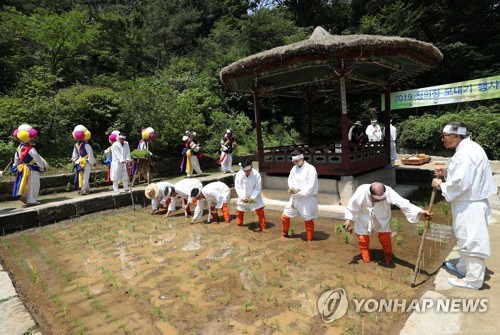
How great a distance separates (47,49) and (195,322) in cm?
1816

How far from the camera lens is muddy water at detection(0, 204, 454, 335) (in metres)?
3.35

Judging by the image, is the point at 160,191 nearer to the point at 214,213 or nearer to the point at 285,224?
the point at 214,213

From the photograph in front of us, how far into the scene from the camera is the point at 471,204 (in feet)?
11.6

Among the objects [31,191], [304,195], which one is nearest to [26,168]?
[31,191]

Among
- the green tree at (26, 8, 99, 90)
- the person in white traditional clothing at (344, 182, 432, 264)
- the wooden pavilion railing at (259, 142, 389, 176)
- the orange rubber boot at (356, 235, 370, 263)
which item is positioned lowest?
the orange rubber boot at (356, 235, 370, 263)

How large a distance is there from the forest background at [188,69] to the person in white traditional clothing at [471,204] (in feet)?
37.9

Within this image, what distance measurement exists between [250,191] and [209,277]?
8.23 ft

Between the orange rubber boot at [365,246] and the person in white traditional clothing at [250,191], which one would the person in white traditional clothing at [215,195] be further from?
the orange rubber boot at [365,246]

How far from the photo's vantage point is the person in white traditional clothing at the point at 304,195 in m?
5.63

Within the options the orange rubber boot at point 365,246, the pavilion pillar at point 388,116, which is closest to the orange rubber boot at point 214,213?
the orange rubber boot at point 365,246

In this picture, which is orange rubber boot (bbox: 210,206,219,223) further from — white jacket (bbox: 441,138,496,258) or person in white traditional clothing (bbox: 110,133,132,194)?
white jacket (bbox: 441,138,496,258)

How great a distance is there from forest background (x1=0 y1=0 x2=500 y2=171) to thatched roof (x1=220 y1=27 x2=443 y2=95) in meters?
6.65

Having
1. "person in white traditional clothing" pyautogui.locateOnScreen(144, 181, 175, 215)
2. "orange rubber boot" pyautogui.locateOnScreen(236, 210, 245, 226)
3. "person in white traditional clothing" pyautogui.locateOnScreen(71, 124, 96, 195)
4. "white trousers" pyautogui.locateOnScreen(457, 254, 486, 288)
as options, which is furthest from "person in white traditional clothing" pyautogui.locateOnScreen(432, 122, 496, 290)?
"person in white traditional clothing" pyautogui.locateOnScreen(71, 124, 96, 195)

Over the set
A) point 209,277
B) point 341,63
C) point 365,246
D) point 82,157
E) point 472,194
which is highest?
point 341,63
